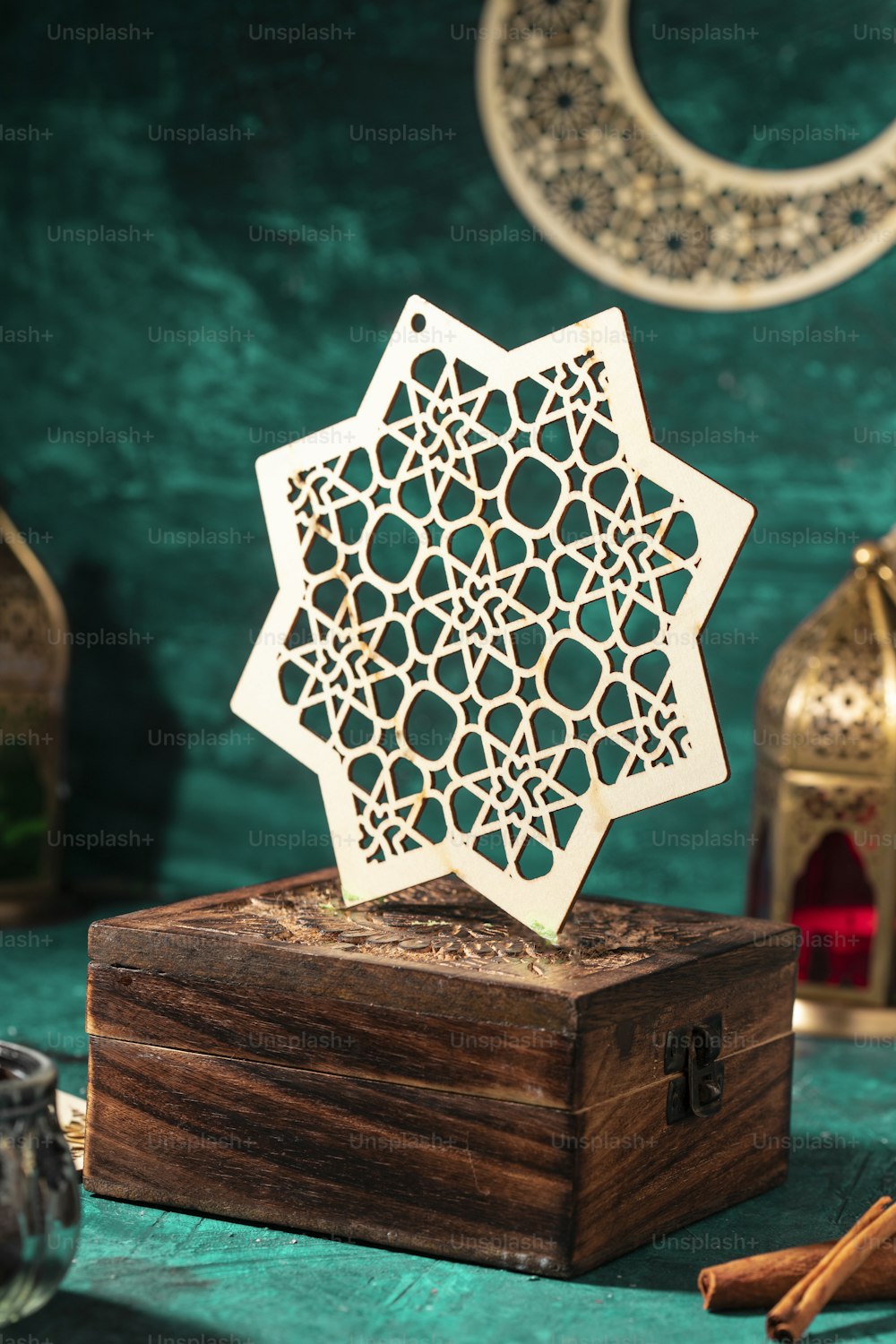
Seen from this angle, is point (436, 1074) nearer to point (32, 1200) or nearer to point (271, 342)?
point (32, 1200)

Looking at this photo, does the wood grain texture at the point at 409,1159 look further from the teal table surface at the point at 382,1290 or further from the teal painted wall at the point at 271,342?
the teal painted wall at the point at 271,342

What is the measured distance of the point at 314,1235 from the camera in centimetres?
140

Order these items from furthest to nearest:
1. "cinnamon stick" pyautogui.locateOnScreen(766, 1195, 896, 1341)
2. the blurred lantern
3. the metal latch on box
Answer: the blurred lantern
the metal latch on box
"cinnamon stick" pyautogui.locateOnScreen(766, 1195, 896, 1341)

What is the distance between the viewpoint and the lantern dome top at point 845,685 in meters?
2.13

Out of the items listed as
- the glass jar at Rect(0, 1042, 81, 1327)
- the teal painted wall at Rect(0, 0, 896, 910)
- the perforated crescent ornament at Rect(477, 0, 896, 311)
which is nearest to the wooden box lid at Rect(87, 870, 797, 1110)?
the glass jar at Rect(0, 1042, 81, 1327)

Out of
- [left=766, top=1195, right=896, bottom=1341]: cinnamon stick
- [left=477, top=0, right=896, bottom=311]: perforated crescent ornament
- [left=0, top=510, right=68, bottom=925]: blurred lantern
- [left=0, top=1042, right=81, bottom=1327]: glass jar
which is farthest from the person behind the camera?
[left=0, top=510, right=68, bottom=925]: blurred lantern

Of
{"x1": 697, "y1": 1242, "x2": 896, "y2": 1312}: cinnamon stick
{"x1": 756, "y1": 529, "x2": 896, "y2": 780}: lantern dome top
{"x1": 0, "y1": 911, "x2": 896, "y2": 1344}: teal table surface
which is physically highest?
{"x1": 756, "y1": 529, "x2": 896, "y2": 780}: lantern dome top

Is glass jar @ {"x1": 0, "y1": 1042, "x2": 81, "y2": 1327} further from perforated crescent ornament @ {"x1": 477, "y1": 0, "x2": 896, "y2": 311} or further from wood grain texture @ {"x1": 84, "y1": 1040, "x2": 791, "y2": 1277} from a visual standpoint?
perforated crescent ornament @ {"x1": 477, "y1": 0, "x2": 896, "y2": 311}

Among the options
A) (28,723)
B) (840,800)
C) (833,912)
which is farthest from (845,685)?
(28,723)

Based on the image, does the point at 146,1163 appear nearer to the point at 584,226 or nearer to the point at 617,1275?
the point at 617,1275

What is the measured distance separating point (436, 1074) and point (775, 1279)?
1.02 feet

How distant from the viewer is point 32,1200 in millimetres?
1113

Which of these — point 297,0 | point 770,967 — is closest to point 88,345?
point 297,0

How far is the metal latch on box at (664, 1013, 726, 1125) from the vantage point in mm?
1407
